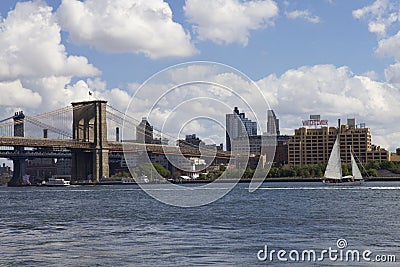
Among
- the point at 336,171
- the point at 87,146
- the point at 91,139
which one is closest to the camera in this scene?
the point at 336,171

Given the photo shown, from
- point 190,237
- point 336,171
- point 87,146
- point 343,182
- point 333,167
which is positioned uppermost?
point 87,146

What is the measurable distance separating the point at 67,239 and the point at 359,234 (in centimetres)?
812

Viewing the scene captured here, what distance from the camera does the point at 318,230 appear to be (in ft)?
72.2

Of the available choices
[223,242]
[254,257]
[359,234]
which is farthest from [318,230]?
[254,257]

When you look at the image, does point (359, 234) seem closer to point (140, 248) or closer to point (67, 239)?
point (140, 248)

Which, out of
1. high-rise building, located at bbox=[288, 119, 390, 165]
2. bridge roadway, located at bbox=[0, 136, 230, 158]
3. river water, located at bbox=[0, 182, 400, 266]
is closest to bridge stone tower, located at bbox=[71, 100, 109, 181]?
bridge roadway, located at bbox=[0, 136, 230, 158]

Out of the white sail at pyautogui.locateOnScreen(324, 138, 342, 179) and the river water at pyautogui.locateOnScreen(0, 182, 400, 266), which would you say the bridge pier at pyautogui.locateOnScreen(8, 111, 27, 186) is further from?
the river water at pyautogui.locateOnScreen(0, 182, 400, 266)

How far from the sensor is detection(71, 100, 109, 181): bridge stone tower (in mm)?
88312

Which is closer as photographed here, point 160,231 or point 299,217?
point 160,231

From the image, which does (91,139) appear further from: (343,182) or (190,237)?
(190,237)

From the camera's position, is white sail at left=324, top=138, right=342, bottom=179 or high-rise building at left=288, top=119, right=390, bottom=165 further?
high-rise building at left=288, top=119, right=390, bottom=165

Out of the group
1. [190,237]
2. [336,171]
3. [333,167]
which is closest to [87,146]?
[333,167]

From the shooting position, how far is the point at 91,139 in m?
89.6

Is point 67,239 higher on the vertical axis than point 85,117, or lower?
lower
